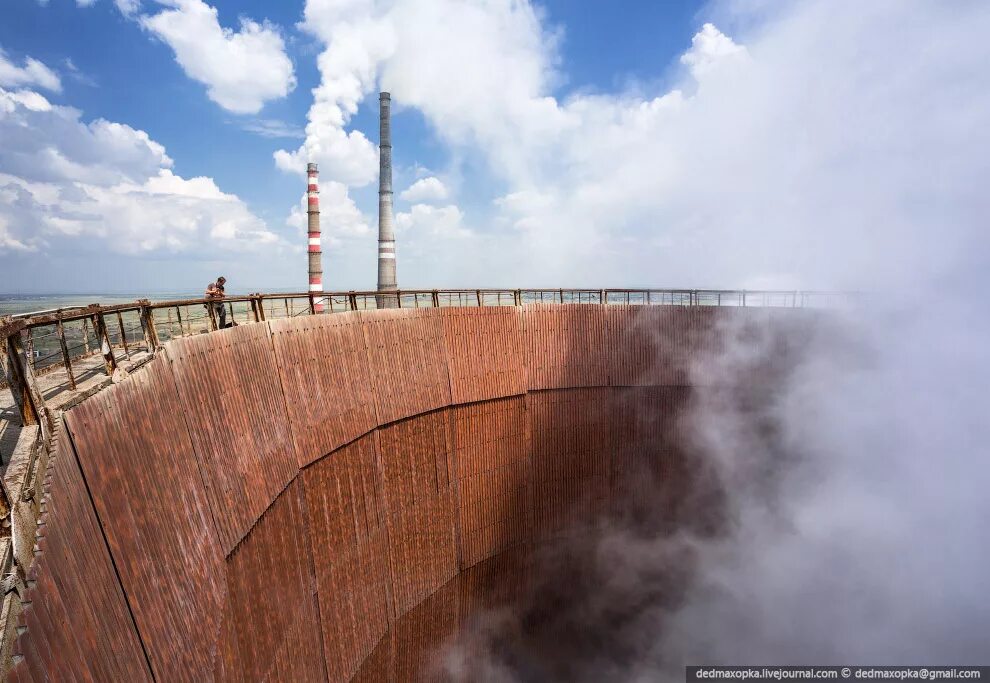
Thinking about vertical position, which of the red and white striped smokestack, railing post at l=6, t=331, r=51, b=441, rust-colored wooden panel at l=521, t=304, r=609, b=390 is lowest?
rust-colored wooden panel at l=521, t=304, r=609, b=390

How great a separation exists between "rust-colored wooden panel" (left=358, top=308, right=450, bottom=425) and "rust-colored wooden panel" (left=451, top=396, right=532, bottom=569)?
1.31 m

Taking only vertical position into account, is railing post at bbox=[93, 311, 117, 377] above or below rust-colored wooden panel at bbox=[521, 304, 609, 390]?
above

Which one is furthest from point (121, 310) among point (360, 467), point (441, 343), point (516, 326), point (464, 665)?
point (464, 665)

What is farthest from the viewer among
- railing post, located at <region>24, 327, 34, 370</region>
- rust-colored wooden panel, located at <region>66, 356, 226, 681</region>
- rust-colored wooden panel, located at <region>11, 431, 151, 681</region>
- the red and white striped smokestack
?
the red and white striped smokestack

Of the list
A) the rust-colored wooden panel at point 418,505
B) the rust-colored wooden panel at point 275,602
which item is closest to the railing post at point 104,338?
the rust-colored wooden panel at point 275,602

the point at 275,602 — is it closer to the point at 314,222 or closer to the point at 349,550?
the point at 349,550

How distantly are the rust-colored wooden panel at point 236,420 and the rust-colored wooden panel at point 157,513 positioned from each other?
335mm

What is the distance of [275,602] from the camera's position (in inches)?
308

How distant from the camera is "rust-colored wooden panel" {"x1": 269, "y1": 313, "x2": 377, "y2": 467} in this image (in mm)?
9336

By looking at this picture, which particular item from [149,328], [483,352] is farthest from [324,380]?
[483,352]

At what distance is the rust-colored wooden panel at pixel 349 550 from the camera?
9688mm

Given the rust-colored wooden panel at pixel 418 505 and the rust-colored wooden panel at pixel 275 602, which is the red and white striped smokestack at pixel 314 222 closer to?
the rust-colored wooden panel at pixel 418 505

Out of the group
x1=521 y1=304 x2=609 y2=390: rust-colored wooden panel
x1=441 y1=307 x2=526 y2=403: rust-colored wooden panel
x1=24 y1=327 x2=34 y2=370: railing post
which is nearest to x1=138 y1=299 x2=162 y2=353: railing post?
x1=24 y1=327 x2=34 y2=370: railing post

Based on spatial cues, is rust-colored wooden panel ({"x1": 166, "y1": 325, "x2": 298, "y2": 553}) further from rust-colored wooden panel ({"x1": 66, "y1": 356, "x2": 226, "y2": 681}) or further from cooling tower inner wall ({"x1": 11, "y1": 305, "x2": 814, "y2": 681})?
rust-colored wooden panel ({"x1": 66, "y1": 356, "x2": 226, "y2": 681})
